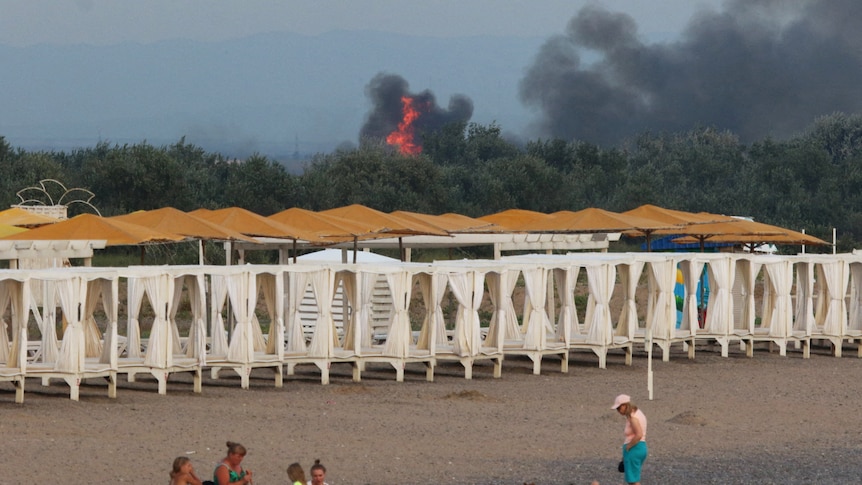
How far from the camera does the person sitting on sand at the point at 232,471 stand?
11.2 metres

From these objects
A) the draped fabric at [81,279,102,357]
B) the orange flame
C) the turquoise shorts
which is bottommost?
the turquoise shorts

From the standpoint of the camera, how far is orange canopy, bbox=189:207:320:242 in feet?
73.9

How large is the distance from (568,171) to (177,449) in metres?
58.1

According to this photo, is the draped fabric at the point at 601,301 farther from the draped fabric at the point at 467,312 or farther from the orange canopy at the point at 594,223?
the orange canopy at the point at 594,223

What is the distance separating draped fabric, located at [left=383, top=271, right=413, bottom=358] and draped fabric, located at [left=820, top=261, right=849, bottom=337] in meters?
8.03

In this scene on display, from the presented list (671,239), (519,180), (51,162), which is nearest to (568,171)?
(519,180)

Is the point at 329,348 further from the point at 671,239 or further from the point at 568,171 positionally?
the point at 568,171

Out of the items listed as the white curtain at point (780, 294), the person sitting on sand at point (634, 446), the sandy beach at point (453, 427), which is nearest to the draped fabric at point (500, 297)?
the sandy beach at point (453, 427)

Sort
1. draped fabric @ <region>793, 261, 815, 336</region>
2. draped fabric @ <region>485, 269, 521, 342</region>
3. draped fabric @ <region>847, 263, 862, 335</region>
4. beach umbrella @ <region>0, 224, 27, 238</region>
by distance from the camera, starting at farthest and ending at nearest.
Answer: draped fabric @ <region>847, 263, 862, 335</region> → draped fabric @ <region>793, 261, 815, 336</region> → beach umbrella @ <region>0, 224, 27, 238</region> → draped fabric @ <region>485, 269, 521, 342</region>

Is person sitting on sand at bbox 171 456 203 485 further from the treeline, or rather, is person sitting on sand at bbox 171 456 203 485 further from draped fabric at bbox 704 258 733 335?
the treeline

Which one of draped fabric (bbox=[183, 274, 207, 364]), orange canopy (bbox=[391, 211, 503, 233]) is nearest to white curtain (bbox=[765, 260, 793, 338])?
orange canopy (bbox=[391, 211, 503, 233])

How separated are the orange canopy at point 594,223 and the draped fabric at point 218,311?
767 cm

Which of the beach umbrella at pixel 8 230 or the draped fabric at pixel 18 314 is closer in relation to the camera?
the draped fabric at pixel 18 314

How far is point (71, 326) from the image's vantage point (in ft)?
58.1
